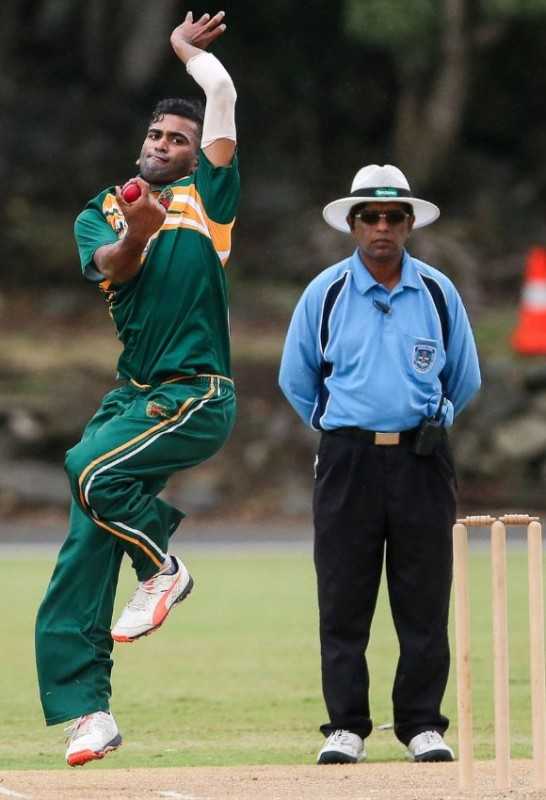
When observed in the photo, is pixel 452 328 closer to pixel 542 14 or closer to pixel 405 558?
pixel 405 558

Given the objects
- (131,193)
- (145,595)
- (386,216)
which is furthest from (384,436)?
(131,193)

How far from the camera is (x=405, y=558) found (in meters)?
Result: 8.49

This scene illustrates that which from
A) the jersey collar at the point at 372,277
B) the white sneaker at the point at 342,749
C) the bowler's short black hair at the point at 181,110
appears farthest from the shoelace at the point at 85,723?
the bowler's short black hair at the point at 181,110

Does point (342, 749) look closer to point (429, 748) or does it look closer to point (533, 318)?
point (429, 748)

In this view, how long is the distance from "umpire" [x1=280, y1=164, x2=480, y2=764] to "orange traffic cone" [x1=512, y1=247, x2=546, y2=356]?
1573 centimetres

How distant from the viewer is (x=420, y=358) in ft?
27.6

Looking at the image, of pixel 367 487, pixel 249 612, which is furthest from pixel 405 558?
pixel 249 612

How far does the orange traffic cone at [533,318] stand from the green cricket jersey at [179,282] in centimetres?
1686

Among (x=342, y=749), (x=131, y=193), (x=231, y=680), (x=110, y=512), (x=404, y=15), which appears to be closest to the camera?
(x=131, y=193)

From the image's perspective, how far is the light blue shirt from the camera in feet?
27.5

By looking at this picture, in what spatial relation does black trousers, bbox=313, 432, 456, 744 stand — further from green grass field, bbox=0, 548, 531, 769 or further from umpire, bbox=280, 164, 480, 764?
green grass field, bbox=0, 548, 531, 769

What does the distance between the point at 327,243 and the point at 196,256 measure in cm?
2077

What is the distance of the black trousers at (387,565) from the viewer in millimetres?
8438

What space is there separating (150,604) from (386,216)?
85.1 inches
